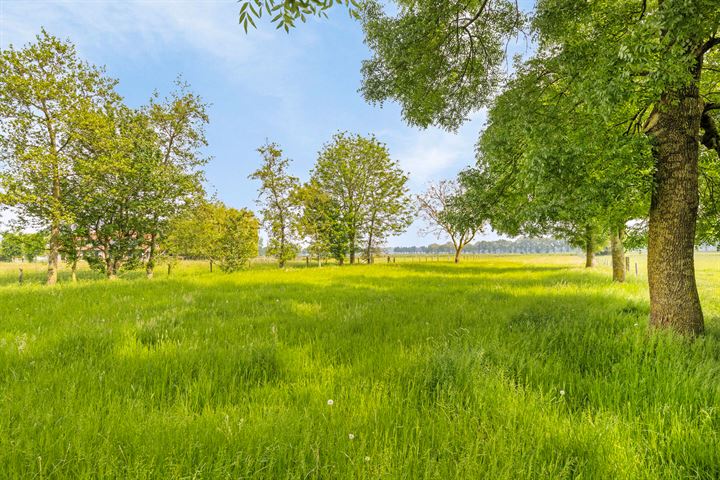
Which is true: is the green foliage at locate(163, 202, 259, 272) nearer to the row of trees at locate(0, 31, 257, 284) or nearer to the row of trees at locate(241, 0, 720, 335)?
the row of trees at locate(0, 31, 257, 284)

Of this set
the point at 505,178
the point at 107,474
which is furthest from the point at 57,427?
the point at 505,178

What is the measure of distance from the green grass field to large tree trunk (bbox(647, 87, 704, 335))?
0.65 metres

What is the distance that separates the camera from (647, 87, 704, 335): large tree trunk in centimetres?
512

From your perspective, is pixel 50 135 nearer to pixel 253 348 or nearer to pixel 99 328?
pixel 99 328

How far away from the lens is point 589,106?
174 inches

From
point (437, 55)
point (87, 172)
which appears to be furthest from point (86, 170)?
point (437, 55)

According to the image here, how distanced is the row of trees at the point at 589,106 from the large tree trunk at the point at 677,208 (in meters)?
0.02

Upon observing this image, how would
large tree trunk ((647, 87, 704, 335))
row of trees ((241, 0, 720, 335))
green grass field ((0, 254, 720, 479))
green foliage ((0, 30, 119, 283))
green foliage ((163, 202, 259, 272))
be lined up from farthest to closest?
green foliage ((163, 202, 259, 272)) < green foliage ((0, 30, 119, 283)) < large tree trunk ((647, 87, 704, 335)) < row of trees ((241, 0, 720, 335)) < green grass field ((0, 254, 720, 479))

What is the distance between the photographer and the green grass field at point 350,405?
204 cm

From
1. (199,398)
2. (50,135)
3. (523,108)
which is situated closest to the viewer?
(199,398)

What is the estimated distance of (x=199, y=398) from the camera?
3004 mm

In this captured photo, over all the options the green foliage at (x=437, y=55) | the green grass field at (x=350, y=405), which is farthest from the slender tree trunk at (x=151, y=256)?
the green foliage at (x=437, y=55)

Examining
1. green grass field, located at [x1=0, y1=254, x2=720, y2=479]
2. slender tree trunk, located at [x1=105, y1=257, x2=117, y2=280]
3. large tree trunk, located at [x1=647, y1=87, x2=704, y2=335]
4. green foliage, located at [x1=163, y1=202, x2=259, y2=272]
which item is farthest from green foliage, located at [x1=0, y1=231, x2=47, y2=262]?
large tree trunk, located at [x1=647, y1=87, x2=704, y2=335]

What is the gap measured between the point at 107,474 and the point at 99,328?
4.51 meters
